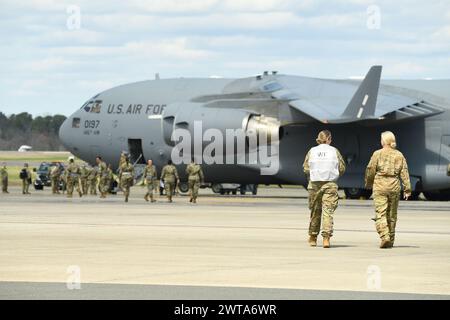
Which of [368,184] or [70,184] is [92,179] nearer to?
[70,184]

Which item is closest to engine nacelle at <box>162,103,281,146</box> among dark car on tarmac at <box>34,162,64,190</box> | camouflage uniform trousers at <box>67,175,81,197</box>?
camouflage uniform trousers at <box>67,175,81,197</box>

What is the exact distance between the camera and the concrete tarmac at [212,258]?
12.8m

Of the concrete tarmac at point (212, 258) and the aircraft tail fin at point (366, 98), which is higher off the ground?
the aircraft tail fin at point (366, 98)

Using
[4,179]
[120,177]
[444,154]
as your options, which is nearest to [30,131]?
[4,179]

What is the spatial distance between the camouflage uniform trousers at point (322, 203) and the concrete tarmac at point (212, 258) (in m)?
0.42

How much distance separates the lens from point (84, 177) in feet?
152

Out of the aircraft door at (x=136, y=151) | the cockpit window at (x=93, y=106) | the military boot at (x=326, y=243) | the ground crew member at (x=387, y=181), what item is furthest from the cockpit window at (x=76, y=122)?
the military boot at (x=326, y=243)

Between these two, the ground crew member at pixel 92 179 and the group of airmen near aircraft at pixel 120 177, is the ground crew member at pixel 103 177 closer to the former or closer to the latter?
the group of airmen near aircraft at pixel 120 177

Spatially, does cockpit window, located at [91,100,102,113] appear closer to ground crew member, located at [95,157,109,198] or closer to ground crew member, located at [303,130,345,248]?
ground crew member, located at [95,157,109,198]

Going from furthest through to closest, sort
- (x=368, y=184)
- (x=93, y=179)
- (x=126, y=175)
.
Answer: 1. (x=93, y=179)
2. (x=126, y=175)
3. (x=368, y=184)

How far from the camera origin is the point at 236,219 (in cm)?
2677

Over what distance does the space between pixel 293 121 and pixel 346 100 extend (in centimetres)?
210
